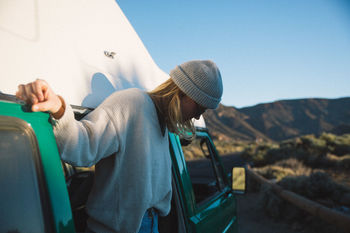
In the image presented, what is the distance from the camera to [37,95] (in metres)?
0.89

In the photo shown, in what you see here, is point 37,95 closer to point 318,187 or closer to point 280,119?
point 318,187

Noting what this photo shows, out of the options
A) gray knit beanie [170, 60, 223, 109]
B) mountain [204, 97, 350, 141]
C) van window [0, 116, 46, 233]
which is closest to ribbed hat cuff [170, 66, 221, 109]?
gray knit beanie [170, 60, 223, 109]

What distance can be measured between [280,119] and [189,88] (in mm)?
103735

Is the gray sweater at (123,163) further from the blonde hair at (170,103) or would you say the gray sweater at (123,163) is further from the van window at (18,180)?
the van window at (18,180)

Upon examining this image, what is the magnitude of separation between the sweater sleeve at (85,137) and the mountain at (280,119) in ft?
256

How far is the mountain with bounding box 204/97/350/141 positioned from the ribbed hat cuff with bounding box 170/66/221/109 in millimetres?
77636

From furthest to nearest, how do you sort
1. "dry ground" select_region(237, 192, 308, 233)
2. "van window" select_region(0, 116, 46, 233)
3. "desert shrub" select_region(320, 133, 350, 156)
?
"desert shrub" select_region(320, 133, 350, 156), "dry ground" select_region(237, 192, 308, 233), "van window" select_region(0, 116, 46, 233)

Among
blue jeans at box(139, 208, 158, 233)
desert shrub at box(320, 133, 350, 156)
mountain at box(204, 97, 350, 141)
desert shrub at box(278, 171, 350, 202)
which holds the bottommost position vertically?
mountain at box(204, 97, 350, 141)

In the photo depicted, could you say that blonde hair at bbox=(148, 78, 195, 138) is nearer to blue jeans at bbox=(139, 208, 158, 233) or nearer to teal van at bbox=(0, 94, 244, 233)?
blue jeans at bbox=(139, 208, 158, 233)

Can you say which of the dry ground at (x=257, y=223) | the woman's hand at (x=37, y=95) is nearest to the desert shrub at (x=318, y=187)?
the dry ground at (x=257, y=223)

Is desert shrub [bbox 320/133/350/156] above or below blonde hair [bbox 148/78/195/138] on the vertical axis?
below

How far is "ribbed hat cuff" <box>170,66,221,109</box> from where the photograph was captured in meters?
1.41

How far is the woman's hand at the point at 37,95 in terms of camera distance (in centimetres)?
88

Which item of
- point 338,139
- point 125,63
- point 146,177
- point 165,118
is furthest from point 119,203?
point 338,139
